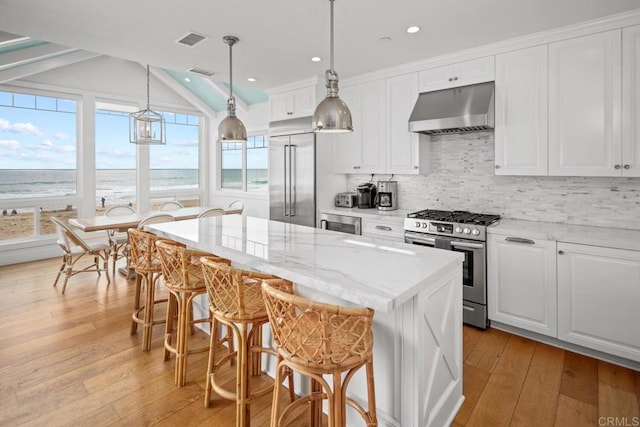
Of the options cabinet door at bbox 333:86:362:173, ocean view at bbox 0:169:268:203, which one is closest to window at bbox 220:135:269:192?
ocean view at bbox 0:169:268:203

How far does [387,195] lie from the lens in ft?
14.1

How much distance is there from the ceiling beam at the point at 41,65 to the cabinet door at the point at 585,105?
19.7 feet

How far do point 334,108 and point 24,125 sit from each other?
5.65 meters

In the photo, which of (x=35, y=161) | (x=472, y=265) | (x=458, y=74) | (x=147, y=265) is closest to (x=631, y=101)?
(x=458, y=74)

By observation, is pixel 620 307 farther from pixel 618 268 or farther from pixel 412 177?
pixel 412 177

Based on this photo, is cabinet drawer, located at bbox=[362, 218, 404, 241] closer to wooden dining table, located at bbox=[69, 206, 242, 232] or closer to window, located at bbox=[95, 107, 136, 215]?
wooden dining table, located at bbox=[69, 206, 242, 232]

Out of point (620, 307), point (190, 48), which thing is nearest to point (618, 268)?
point (620, 307)

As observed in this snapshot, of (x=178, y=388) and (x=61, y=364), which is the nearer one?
(x=178, y=388)

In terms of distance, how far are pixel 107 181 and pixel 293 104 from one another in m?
3.87

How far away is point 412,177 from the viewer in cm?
423

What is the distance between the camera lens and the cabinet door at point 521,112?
303 centimetres

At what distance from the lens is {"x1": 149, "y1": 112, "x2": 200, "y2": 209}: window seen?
6.89m

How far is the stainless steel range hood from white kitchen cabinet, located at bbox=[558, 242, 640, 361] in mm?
1289

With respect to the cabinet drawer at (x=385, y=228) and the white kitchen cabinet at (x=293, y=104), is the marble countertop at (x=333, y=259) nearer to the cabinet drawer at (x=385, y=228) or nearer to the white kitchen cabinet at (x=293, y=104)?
the cabinet drawer at (x=385, y=228)
